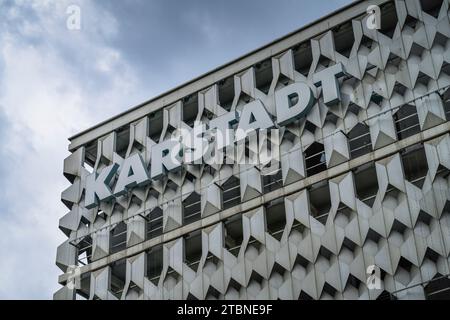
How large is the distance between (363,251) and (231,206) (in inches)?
388

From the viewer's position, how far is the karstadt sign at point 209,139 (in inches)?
1980

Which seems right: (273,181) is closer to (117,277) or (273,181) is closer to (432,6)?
(117,277)

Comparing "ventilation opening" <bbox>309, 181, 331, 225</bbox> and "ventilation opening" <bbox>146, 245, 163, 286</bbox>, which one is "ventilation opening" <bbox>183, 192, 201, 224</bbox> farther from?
"ventilation opening" <bbox>309, 181, 331, 225</bbox>

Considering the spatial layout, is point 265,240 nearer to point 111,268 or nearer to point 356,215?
point 356,215

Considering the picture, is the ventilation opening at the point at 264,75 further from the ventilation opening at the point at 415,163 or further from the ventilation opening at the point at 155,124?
the ventilation opening at the point at 415,163

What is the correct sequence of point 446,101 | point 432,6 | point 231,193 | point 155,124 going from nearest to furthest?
1. point 446,101
2. point 432,6
3. point 231,193
4. point 155,124

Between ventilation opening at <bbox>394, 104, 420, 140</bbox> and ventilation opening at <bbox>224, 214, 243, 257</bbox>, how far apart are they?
10.3 m

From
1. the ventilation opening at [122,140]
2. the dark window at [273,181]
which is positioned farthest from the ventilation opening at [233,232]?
the ventilation opening at [122,140]

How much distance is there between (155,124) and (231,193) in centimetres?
922

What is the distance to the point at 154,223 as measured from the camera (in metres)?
54.2

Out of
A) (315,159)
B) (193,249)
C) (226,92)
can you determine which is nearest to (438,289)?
(315,159)

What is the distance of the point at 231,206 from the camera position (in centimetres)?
5091
